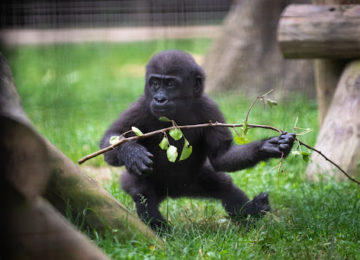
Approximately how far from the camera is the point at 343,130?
15.9ft

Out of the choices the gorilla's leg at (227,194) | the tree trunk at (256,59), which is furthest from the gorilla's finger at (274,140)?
the tree trunk at (256,59)

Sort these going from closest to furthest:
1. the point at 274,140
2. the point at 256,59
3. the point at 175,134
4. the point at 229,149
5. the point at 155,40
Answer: the point at 175,134 < the point at 274,140 < the point at 229,149 < the point at 256,59 < the point at 155,40

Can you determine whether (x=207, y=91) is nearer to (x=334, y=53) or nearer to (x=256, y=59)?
(x=256, y=59)

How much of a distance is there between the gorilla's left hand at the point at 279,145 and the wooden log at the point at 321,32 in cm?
187

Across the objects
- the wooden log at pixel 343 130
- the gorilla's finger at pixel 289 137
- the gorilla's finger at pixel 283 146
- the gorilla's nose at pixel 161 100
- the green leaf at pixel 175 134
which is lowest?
the wooden log at pixel 343 130

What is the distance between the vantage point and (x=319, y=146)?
4949 millimetres

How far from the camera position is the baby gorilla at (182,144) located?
3.94m

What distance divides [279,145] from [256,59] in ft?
19.4

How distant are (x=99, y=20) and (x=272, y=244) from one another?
792 cm

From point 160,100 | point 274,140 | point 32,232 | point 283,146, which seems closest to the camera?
point 32,232

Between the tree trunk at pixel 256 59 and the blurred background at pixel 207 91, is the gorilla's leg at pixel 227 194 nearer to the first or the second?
the blurred background at pixel 207 91

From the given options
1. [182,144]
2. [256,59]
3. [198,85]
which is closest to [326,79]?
[198,85]

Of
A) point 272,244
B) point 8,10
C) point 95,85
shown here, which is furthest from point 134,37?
point 272,244

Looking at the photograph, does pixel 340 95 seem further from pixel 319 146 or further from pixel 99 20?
pixel 99 20
